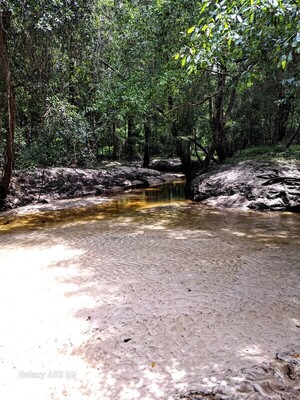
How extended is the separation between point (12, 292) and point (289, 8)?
5.59 meters

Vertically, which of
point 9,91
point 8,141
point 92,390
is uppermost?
point 9,91

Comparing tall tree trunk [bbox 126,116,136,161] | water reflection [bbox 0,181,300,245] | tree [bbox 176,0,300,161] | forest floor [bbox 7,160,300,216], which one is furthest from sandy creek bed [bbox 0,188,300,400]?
tall tree trunk [bbox 126,116,136,161]

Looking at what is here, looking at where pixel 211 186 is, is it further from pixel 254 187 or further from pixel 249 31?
pixel 249 31

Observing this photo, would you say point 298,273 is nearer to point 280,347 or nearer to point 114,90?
point 280,347

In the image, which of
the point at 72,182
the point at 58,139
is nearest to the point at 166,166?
the point at 72,182

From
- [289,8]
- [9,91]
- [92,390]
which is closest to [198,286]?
[92,390]

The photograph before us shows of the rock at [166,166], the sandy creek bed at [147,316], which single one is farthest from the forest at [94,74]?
the rock at [166,166]

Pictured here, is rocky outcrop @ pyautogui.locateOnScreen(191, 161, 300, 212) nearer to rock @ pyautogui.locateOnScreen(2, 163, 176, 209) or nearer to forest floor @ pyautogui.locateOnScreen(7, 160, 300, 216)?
forest floor @ pyautogui.locateOnScreen(7, 160, 300, 216)

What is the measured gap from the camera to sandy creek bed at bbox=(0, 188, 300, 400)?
2.60 metres

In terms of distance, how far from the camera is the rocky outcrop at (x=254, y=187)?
10078 mm

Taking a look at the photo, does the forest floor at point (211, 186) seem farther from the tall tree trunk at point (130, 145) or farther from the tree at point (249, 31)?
the tall tree trunk at point (130, 145)

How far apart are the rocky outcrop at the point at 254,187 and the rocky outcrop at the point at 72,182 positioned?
5811 mm

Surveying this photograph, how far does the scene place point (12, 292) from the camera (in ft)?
14.5

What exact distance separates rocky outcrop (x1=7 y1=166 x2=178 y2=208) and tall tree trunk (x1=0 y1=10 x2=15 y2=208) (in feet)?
2.80
